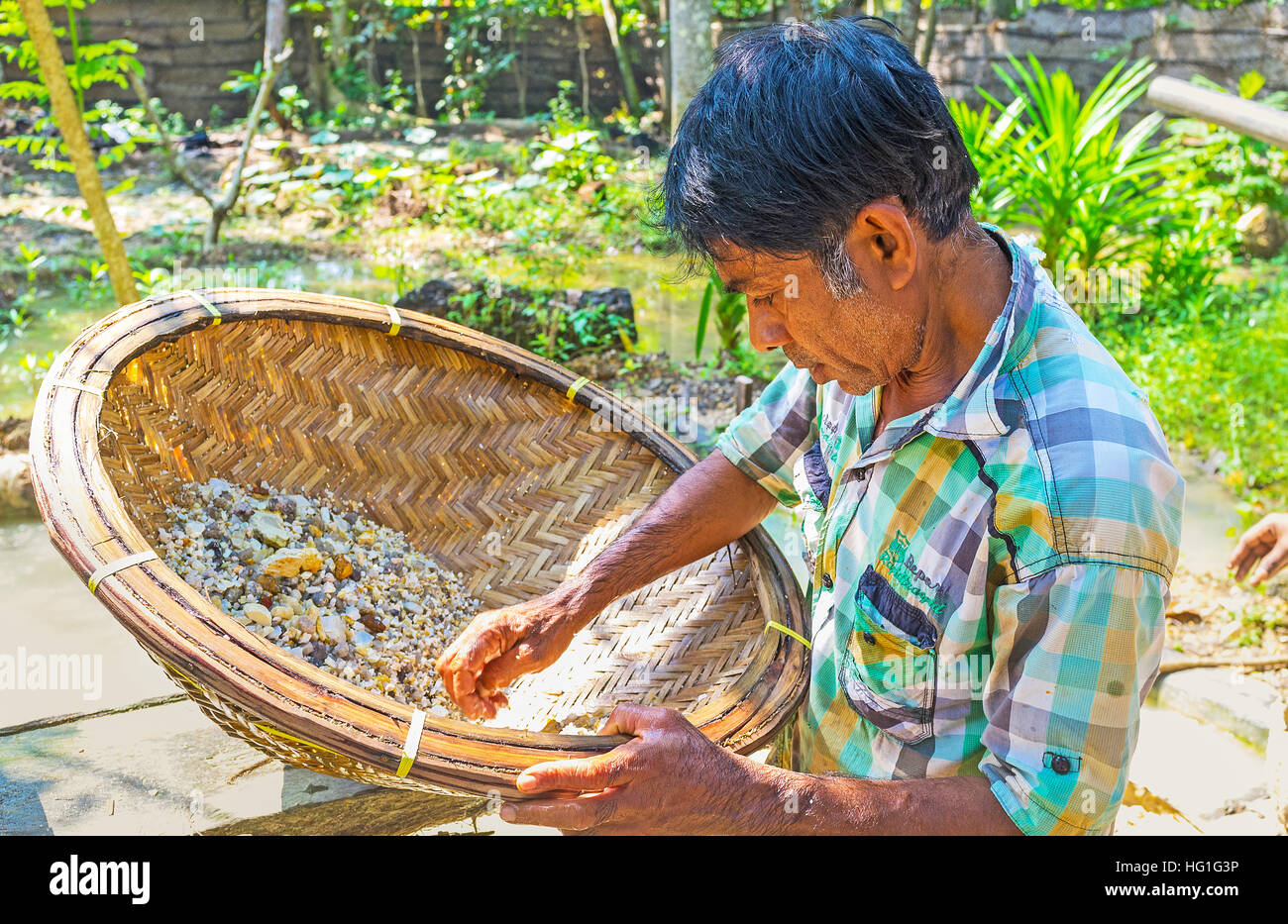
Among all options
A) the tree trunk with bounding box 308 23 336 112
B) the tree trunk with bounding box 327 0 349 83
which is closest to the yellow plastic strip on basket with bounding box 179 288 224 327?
the tree trunk with bounding box 327 0 349 83

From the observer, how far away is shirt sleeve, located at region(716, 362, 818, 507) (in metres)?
1.66

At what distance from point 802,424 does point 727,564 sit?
37 centimetres

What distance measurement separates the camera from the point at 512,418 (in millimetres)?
2156

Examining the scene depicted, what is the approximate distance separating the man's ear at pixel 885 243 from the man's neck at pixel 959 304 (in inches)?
2.8

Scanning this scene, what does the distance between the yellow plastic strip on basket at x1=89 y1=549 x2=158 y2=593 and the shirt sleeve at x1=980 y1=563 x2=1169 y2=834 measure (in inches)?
41.6

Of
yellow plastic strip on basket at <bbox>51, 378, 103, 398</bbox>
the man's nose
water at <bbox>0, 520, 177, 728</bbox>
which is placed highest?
the man's nose

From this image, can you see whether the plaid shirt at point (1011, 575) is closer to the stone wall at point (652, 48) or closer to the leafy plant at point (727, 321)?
the leafy plant at point (727, 321)

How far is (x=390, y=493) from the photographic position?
2189 mm

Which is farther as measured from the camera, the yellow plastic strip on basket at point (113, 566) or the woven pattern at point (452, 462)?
the woven pattern at point (452, 462)

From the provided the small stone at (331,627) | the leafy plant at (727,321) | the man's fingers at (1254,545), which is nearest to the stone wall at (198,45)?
the leafy plant at (727,321)

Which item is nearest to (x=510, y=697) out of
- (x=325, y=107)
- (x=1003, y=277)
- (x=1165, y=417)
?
(x=1003, y=277)

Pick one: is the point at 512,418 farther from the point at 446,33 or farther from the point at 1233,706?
the point at 446,33

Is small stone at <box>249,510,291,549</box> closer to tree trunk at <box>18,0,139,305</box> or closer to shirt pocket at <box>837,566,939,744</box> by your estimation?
shirt pocket at <box>837,566,939,744</box>

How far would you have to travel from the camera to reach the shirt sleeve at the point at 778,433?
5.44 feet
